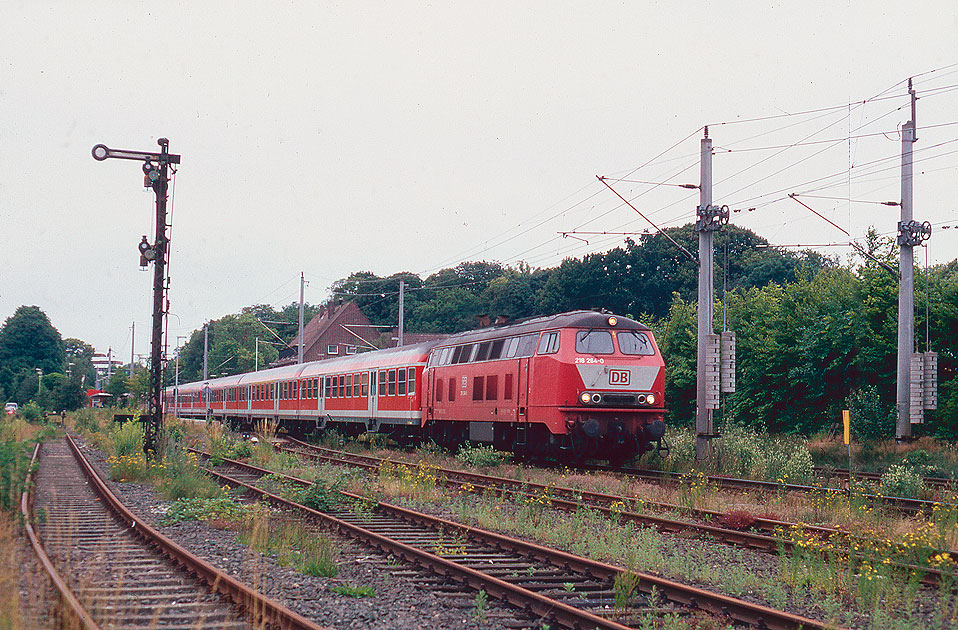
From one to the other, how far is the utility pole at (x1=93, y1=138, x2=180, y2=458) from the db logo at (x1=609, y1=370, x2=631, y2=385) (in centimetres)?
1071

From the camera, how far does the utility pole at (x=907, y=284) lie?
851 inches

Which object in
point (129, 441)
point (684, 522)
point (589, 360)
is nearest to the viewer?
point (684, 522)

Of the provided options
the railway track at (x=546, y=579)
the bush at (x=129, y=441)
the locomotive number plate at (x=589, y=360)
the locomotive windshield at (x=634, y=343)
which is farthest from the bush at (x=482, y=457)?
the railway track at (x=546, y=579)

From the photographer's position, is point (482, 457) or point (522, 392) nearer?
point (522, 392)

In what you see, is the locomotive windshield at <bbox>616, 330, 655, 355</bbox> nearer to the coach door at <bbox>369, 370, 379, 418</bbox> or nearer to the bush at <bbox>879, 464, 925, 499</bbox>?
the bush at <bbox>879, 464, 925, 499</bbox>

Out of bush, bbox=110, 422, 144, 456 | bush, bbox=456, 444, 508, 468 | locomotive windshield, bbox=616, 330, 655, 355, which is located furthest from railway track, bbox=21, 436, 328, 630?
locomotive windshield, bbox=616, 330, 655, 355

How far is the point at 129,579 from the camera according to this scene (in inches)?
340

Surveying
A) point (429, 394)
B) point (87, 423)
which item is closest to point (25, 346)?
point (87, 423)

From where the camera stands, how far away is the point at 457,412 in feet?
77.5

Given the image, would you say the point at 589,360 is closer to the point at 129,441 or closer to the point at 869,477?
the point at 869,477

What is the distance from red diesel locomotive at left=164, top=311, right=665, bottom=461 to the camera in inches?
744

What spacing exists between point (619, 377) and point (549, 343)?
1.67m

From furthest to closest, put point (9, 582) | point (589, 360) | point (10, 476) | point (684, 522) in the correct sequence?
1. point (589, 360)
2. point (10, 476)
3. point (684, 522)
4. point (9, 582)

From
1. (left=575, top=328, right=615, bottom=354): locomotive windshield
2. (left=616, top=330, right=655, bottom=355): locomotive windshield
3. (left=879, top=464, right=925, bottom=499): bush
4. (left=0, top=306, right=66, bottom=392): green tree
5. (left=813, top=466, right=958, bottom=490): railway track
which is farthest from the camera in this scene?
(left=0, top=306, right=66, bottom=392): green tree
